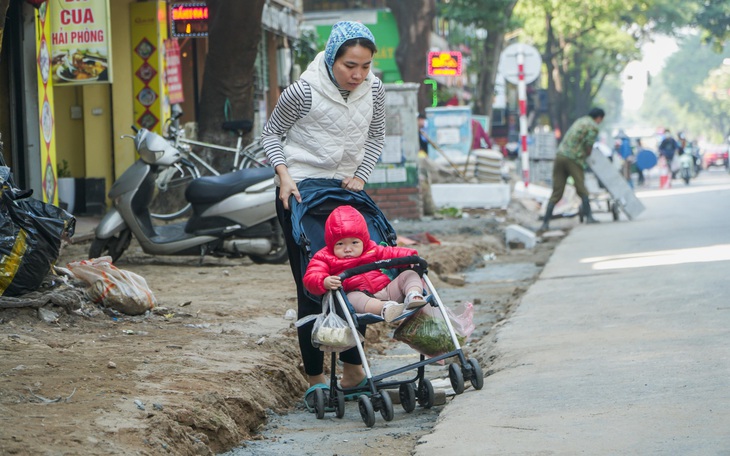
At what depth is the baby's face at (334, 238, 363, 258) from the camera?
556 centimetres

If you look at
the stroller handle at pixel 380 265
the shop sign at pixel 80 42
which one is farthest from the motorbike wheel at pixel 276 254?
the stroller handle at pixel 380 265

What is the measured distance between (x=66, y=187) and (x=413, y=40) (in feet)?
48.0

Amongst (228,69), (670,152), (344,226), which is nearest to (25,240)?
(344,226)

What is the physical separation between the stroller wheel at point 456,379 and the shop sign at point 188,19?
12.8m

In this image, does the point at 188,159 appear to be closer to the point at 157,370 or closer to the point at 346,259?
the point at 157,370

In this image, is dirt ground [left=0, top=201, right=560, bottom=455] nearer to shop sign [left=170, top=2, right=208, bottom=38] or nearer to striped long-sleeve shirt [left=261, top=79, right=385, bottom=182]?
striped long-sleeve shirt [left=261, top=79, right=385, bottom=182]

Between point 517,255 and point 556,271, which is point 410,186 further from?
point 556,271

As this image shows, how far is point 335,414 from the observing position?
589 cm

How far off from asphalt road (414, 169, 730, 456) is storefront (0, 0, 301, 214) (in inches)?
221

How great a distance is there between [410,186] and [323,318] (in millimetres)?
12801

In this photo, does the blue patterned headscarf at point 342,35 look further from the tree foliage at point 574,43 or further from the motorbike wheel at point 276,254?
the tree foliage at point 574,43

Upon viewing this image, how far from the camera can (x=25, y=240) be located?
743 centimetres

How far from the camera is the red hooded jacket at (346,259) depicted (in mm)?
5516

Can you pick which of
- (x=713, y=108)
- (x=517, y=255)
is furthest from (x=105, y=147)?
(x=713, y=108)
